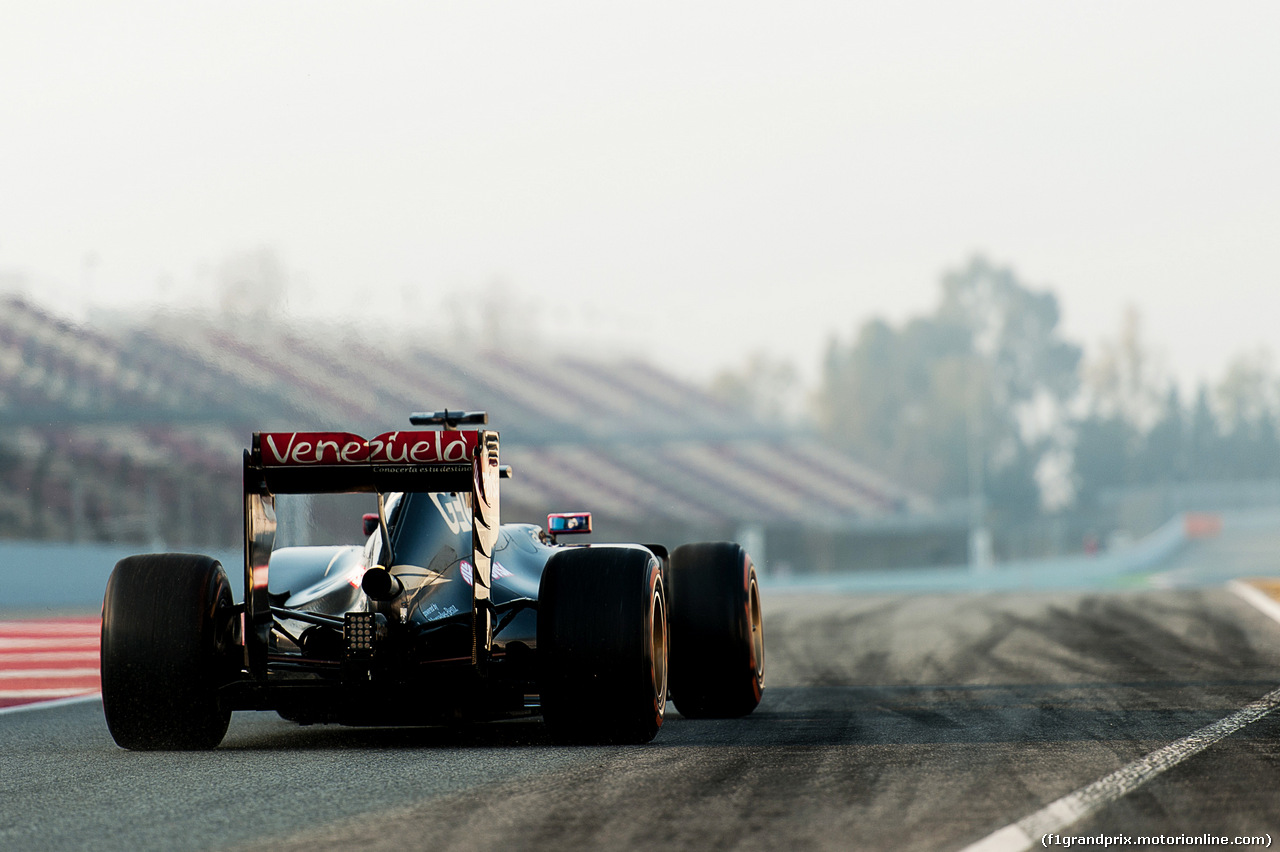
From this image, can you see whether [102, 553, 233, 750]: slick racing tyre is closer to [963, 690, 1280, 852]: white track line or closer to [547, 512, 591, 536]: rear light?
[547, 512, 591, 536]: rear light

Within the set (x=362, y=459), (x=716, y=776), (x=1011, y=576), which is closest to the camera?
(x=716, y=776)

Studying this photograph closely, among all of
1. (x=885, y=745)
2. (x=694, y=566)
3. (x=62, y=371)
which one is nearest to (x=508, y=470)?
(x=694, y=566)

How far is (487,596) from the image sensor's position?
24.5 feet

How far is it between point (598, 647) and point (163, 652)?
2.00 metres

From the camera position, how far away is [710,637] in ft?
29.1

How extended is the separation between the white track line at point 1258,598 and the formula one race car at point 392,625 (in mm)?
11388

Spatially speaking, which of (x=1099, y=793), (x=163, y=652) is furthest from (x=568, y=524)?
(x=1099, y=793)

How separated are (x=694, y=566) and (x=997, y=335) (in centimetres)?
9871

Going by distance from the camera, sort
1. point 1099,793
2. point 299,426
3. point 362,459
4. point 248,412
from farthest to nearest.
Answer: point 248,412
point 299,426
point 362,459
point 1099,793

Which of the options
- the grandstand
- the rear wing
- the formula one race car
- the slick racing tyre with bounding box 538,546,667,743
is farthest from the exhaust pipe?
the grandstand

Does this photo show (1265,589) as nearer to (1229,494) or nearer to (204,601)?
(204,601)

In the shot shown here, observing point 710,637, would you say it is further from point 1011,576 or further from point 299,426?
point 1011,576

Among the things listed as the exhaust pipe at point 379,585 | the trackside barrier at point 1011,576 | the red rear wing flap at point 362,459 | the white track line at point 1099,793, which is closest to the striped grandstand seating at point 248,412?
the trackside barrier at point 1011,576

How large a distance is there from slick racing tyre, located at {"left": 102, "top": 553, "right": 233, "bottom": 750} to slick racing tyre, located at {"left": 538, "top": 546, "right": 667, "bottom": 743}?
157 cm
